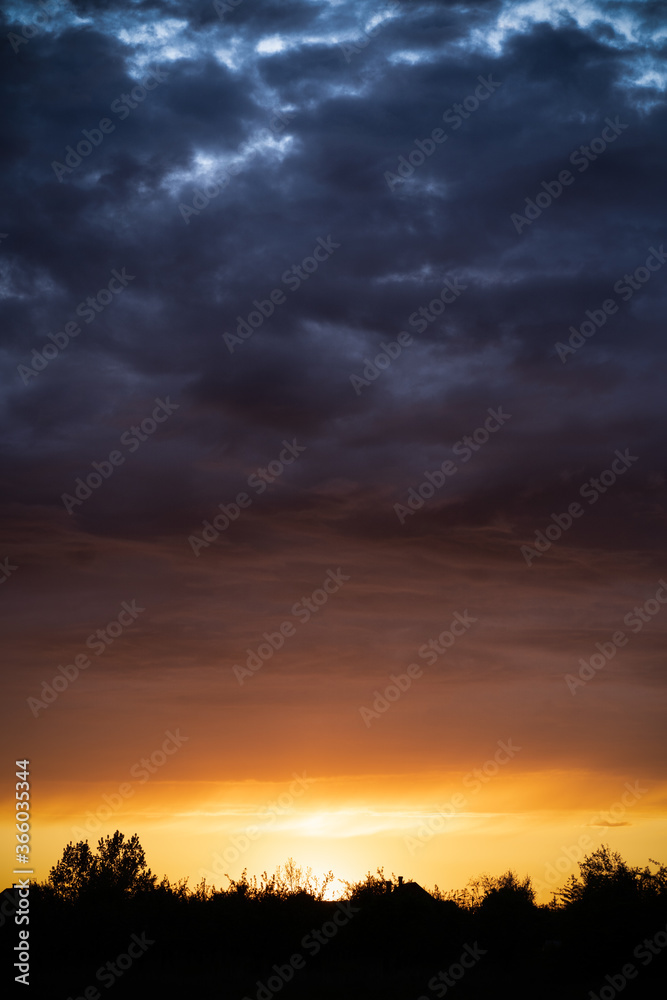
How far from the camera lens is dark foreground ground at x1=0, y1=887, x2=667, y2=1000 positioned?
1780 inches

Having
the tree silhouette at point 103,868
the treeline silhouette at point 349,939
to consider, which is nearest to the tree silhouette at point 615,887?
the treeline silhouette at point 349,939

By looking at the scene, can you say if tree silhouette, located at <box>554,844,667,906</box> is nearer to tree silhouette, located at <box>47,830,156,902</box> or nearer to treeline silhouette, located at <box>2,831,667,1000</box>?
treeline silhouette, located at <box>2,831,667,1000</box>

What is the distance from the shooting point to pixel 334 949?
61219mm

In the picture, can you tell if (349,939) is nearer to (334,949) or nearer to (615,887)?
(334,949)

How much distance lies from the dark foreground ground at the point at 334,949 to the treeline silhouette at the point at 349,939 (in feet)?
0.31

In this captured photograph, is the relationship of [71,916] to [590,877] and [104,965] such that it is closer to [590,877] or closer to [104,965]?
[104,965]

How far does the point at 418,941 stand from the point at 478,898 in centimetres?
996

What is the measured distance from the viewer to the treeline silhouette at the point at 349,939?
45750 millimetres

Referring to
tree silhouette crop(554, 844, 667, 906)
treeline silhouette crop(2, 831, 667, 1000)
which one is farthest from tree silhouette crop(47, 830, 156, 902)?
tree silhouette crop(554, 844, 667, 906)

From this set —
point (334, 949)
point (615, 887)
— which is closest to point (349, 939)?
point (334, 949)

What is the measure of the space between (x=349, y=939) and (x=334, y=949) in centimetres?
173

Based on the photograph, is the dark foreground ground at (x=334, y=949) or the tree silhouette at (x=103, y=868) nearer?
the dark foreground ground at (x=334, y=949)

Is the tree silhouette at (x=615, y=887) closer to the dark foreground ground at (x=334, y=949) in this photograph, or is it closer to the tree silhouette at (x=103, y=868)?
the dark foreground ground at (x=334, y=949)

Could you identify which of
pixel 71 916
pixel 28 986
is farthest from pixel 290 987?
pixel 71 916
